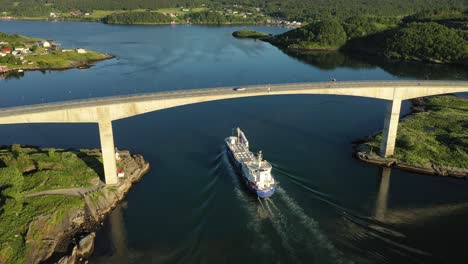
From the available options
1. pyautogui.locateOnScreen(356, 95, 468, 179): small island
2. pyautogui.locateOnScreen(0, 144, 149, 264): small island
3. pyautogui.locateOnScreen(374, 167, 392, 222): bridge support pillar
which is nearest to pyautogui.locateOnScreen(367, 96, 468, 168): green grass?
pyautogui.locateOnScreen(356, 95, 468, 179): small island

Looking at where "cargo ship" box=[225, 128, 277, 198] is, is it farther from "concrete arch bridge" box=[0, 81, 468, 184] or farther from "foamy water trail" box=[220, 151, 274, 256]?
"concrete arch bridge" box=[0, 81, 468, 184]

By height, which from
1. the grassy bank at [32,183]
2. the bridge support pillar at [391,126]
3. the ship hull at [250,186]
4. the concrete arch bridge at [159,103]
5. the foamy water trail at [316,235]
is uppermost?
the concrete arch bridge at [159,103]

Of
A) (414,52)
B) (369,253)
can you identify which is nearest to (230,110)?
(369,253)

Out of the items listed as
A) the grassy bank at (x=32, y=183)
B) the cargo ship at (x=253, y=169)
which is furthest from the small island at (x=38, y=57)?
the cargo ship at (x=253, y=169)

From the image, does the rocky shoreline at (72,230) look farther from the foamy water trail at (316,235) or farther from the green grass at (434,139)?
the green grass at (434,139)

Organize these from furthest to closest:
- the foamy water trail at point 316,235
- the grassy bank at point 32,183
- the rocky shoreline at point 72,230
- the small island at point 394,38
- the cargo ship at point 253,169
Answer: the small island at point 394,38
the cargo ship at point 253,169
the foamy water trail at point 316,235
the grassy bank at point 32,183
the rocky shoreline at point 72,230

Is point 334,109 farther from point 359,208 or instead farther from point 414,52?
point 414,52

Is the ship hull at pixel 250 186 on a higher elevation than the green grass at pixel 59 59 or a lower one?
lower
